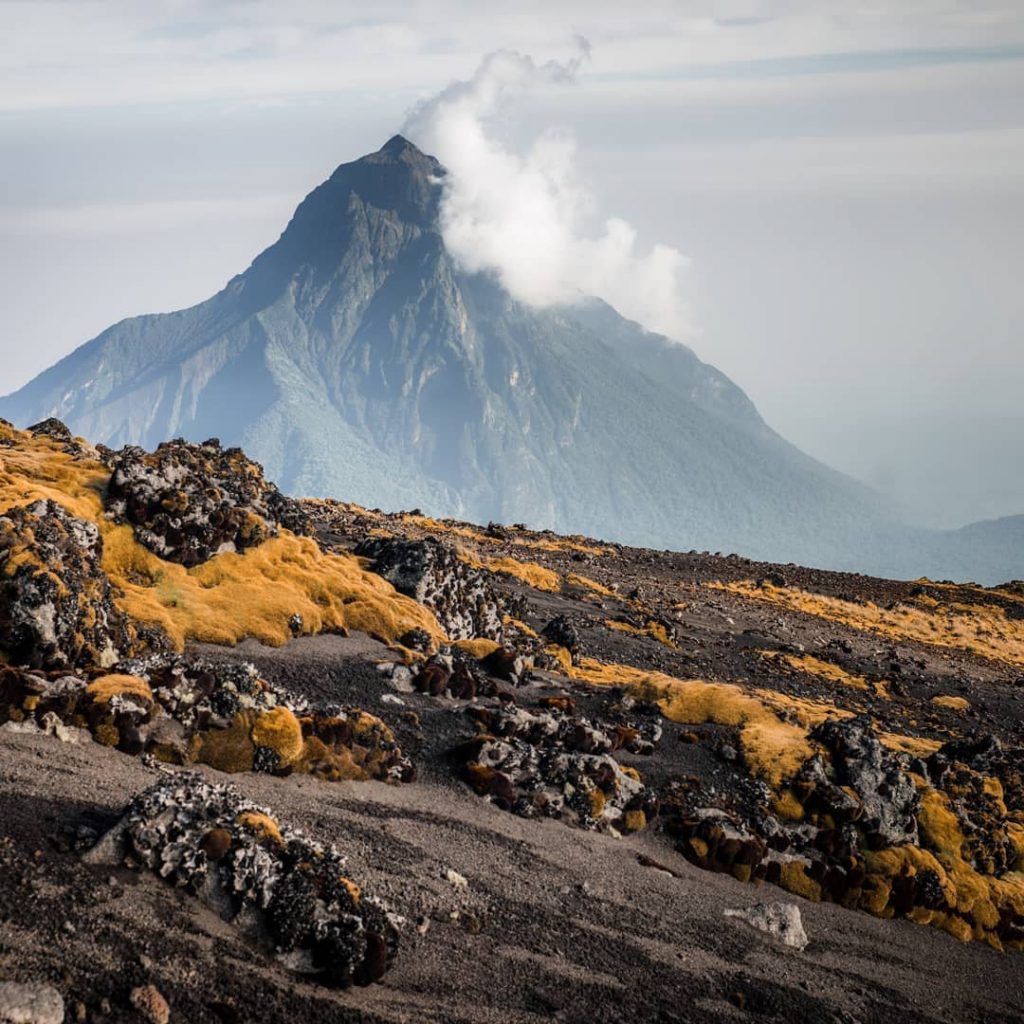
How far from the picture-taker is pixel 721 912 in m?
35.4

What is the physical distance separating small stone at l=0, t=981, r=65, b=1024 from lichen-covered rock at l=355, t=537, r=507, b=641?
139 feet

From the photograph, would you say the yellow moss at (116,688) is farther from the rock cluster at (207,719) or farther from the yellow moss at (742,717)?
the yellow moss at (742,717)

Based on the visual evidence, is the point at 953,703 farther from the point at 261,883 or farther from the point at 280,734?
the point at 261,883

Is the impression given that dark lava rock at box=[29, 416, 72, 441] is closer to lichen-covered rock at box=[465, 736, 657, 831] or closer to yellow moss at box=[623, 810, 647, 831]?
lichen-covered rock at box=[465, 736, 657, 831]

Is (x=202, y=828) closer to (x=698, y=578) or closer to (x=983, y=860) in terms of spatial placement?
(x=983, y=860)

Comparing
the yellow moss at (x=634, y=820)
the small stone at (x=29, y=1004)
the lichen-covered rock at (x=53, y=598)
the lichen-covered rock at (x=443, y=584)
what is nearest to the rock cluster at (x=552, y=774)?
the yellow moss at (x=634, y=820)

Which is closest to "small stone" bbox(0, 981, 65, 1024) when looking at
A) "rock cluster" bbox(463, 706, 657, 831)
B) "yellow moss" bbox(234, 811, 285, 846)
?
"yellow moss" bbox(234, 811, 285, 846)

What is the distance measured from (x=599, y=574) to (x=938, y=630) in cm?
4387

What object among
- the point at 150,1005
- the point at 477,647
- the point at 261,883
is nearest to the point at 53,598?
the point at 261,883

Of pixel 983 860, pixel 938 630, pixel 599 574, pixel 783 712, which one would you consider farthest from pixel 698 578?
pixel 983 860

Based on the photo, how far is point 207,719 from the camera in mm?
33438

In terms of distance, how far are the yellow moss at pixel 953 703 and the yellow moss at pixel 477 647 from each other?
44398 millimetres

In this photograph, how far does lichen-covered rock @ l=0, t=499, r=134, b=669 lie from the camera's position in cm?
3356

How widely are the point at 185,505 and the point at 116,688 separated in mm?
18490
